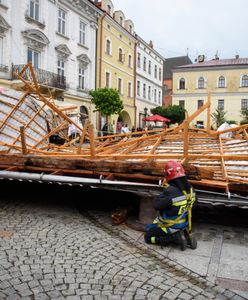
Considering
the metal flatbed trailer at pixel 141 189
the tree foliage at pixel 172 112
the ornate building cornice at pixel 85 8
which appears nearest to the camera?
the metal flatbed trailer at pixel 141 189

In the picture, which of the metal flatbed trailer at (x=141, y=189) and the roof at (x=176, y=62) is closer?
the metal flatbed trailer at (x=141, y=189)

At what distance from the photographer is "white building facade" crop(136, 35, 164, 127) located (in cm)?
3656

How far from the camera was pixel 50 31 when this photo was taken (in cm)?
2141

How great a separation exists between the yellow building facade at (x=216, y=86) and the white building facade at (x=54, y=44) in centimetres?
2598

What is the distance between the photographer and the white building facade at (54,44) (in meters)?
18.2

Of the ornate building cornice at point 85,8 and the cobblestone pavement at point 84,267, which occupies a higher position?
the ornate building cornice at point 85,8

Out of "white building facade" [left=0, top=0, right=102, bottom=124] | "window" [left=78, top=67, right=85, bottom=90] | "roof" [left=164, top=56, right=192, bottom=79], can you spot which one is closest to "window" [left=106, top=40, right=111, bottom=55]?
"white building facade" [left=0, top=0, right=102, bottom=124]

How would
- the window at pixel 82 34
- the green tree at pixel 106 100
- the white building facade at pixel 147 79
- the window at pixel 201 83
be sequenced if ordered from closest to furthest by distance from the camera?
1. the green tree at pixel 106 100
2. the window at pixel 82 34
3. the white building facade at pixel 147 79
4. the window at pixel 201 83

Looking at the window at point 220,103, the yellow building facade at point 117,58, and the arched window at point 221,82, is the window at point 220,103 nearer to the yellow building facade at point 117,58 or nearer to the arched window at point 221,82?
the arched window at point 221,82

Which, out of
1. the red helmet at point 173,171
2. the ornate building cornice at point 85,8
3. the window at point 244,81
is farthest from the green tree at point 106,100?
the window at point 244,81

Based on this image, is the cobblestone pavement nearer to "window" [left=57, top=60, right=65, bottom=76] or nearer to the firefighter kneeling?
the firefighter kneeling

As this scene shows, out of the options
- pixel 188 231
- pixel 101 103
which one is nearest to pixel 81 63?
pixel 101 103

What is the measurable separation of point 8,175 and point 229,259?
3511mm

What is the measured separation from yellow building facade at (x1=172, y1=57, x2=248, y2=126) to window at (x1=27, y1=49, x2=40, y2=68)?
102 ft
